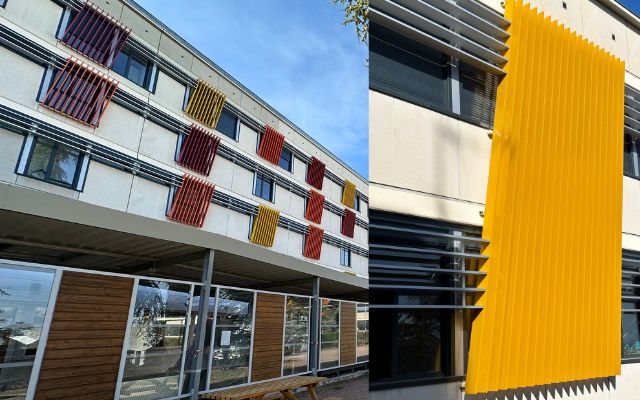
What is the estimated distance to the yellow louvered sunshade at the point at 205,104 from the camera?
14.1m

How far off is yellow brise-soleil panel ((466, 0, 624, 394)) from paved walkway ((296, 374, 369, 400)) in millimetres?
4413

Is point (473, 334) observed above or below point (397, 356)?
above

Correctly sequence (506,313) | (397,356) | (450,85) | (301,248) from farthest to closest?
(301,248) < (450,85) < (506,313) < (397,356)

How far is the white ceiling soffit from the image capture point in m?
4.12

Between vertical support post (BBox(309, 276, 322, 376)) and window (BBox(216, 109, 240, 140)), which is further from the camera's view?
window (BBox(216, 109, 240, 140))

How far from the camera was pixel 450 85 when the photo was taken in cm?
448

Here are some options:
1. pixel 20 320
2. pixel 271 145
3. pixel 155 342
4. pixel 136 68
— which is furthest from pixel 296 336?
pixel 271 145

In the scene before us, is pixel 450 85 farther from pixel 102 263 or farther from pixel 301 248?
pixel 301 248

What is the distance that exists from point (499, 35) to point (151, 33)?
1185 cm

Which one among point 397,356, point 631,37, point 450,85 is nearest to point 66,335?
point 397,356

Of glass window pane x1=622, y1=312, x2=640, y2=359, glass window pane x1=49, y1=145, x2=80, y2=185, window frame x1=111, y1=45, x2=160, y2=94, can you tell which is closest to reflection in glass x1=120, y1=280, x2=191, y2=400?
glass window pane x1=49, y1=145, x2=80, y2=185

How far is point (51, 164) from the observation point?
9797mm

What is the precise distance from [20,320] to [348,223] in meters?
17.5

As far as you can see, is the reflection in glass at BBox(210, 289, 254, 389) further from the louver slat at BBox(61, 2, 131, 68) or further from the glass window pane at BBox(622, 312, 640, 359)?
the louver slat at BBox(61, 2, 131, 68)
